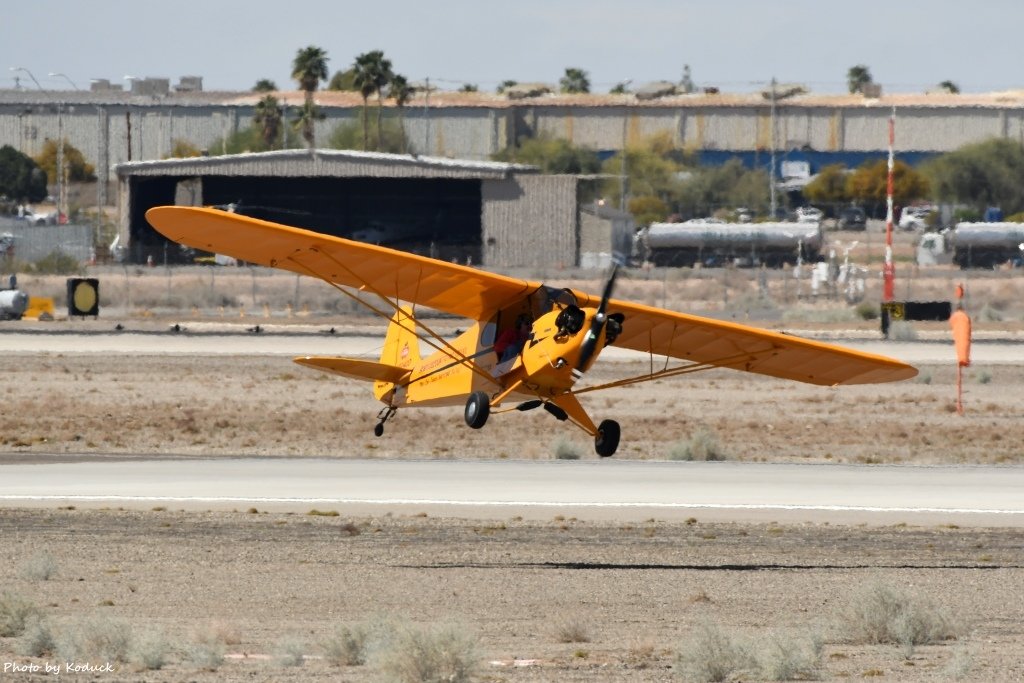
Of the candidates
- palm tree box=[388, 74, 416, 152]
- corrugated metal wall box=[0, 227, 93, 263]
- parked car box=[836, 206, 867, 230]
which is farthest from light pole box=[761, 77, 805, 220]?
corrugated metal wall box=[0, 227, 93, 263]

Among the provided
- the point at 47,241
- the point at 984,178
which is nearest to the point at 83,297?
the point at 47,241

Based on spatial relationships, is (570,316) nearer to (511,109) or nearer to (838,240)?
(838,240)

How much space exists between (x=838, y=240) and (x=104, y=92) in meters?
66.5

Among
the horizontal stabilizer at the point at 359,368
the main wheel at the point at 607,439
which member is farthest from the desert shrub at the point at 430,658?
the horizontal stabilizer at the point at 359,368

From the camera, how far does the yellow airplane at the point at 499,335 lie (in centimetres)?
2231

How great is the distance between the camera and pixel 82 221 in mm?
118000

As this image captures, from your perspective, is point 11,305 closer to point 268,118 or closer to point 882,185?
point 268,118

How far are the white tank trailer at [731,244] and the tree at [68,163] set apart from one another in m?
55.1

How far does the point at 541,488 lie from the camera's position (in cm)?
2878

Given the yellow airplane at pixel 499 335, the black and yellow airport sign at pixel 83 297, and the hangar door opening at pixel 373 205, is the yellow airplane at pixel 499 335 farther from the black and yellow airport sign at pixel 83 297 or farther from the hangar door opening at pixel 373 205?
the hangar door opening at pixel 373 205

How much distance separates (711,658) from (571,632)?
2831mm

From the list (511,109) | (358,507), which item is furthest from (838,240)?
(358,507)

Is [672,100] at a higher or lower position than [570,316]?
higher

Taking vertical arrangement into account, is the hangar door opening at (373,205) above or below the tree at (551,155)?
below
